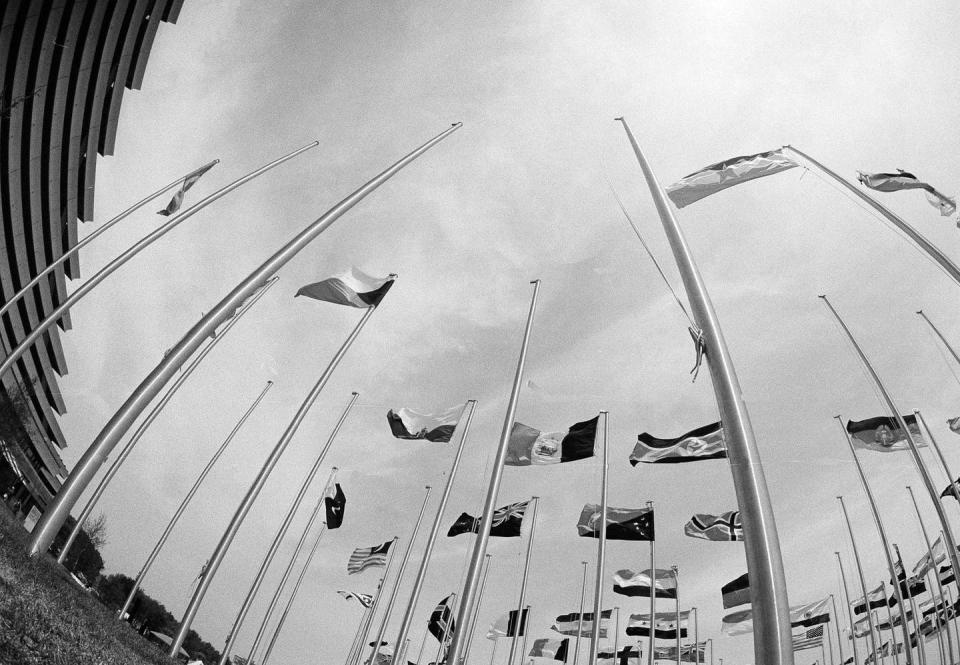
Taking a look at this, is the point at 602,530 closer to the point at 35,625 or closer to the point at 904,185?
the point at 904,185

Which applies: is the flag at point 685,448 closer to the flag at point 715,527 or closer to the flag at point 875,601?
the flag at point 715,527

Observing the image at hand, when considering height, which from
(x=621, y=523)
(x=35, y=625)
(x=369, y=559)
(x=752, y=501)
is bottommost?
(x=35, y=625)

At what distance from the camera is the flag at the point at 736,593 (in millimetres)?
27047

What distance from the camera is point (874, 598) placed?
39531 mm

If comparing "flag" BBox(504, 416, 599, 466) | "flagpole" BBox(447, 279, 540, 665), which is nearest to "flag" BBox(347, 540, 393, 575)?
"flag" BBox(504, 416, 599, 466)

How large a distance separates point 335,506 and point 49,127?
2486 cm

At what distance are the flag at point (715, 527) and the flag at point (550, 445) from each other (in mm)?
9472

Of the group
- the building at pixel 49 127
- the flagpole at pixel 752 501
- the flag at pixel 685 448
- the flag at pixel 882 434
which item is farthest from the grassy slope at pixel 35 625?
the flag at pixel 882 434

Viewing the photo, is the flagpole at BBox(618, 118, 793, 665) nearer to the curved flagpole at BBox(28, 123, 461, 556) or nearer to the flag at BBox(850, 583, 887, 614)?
the curved flagpole at BBox(28, 123, 461, 556)

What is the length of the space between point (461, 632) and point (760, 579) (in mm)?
10042

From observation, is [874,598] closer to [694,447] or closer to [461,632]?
[694,447]

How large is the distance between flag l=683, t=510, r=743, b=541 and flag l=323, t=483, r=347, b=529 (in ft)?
50.2

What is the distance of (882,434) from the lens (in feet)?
63.2

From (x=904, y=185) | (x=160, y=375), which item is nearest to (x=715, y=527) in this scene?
(x=904, y=185)
